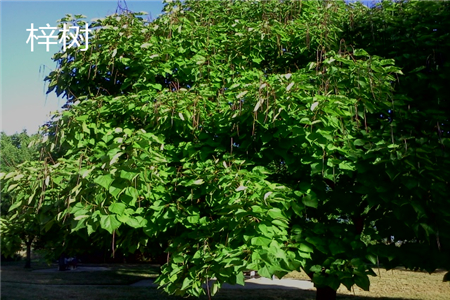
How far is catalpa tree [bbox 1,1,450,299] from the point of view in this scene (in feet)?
15.5

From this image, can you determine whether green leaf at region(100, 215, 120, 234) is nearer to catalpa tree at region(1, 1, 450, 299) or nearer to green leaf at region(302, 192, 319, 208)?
Answer: catalpa tree at region(1, 1, 450, 299)

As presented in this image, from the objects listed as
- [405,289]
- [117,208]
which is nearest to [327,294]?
[117,208]

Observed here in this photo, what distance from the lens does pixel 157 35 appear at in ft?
24.8

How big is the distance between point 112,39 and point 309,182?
3.84 metres

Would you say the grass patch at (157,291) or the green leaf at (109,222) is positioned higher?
the green leaf at (109,222)

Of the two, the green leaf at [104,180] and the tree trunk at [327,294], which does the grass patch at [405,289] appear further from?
the green leaf at [104,180]

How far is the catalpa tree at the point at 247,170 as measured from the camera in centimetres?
473

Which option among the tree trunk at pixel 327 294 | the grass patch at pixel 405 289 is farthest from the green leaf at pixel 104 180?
the grass patch at pixel 405 289

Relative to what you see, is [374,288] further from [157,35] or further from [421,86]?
[157,35]

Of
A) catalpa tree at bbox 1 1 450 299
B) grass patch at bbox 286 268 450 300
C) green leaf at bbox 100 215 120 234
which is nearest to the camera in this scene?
green leaf at bbox 100 215 120 234

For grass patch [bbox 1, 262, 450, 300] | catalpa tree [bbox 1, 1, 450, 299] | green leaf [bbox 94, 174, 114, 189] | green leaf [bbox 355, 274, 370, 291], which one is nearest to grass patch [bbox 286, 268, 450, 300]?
grass patch [bbox 1, 262, 450, 300]

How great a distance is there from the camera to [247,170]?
18.5 feet

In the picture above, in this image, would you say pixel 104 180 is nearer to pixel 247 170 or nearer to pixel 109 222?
pixel 109 222

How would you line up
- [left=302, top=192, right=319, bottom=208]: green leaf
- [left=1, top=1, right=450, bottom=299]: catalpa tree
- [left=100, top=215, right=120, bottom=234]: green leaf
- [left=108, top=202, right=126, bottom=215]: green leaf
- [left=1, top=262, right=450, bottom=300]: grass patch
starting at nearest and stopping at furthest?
[left=100, top=215, right=120, bottom=234]: green leaf → [left=108, top=202, right=126, bottom=215]: green leaf → [left=1, top=1, right=450, bottom=299]: catalpa tree → [left=302, top=192, right=319, bottom=208]: green leaf → [left=1, top=262, right=450, bottom=300]: grass patch
